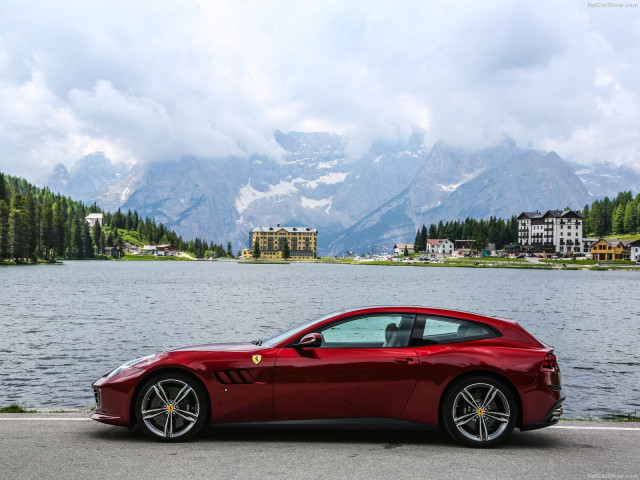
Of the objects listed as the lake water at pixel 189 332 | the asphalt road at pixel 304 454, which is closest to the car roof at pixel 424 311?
the asphalt road at pixel 304 454

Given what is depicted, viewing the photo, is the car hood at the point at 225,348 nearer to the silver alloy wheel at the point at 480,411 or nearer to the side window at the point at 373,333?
the side window at the point at 373,333

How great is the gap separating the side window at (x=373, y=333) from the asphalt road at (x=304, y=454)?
150 cm

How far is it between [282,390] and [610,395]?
51.6 ft

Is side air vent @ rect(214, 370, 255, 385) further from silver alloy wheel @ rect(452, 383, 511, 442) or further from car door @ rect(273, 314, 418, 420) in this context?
silver alloy wheel @ rect(452, 383, 511, 442)

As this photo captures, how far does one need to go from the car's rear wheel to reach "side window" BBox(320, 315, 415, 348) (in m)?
1.09

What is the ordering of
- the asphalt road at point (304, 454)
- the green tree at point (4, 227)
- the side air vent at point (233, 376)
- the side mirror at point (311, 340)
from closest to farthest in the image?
the asphalt road at point (304, 454)
the side mirror at point (311, 340)
the side air vent at point (233, 376)
the green tree at point (4, 227)

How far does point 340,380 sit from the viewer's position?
9656 mm

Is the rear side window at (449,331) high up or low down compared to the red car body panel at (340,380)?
up

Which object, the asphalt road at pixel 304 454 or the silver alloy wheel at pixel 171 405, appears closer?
the asphalt road at pixel 304 454

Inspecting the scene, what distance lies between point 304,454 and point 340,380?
1.15 m

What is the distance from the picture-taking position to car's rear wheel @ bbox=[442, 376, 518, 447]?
32.0 feet

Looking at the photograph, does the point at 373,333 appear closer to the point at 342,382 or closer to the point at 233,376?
the point at 342,382

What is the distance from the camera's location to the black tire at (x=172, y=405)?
32.2ft

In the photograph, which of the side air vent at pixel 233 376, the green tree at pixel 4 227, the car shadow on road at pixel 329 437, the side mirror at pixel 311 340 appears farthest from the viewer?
the green tree at pixel 4 227
